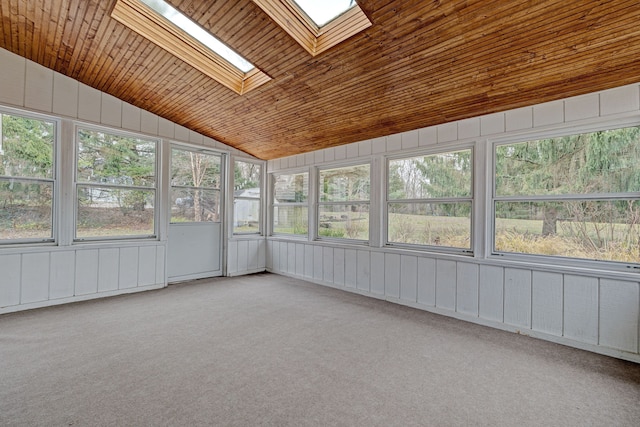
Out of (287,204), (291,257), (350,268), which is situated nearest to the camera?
(350,268)

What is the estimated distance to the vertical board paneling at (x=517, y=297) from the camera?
305 cm

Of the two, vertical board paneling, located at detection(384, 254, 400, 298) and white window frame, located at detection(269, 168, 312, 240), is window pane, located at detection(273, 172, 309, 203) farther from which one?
vertical board paneling, located at detection(384, 254, 400, 298)

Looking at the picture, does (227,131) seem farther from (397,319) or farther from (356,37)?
(397,319)

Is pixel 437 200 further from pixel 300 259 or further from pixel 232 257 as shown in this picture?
pixel 232 257

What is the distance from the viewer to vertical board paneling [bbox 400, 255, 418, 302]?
3.91 meters

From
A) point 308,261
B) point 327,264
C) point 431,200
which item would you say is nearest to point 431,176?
point 431,200

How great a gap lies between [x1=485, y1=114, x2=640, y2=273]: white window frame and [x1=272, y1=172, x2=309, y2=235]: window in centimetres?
310

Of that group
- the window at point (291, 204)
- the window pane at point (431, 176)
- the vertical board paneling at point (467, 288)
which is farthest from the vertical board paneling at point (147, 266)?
the vertical board paneling at point (467, 288)

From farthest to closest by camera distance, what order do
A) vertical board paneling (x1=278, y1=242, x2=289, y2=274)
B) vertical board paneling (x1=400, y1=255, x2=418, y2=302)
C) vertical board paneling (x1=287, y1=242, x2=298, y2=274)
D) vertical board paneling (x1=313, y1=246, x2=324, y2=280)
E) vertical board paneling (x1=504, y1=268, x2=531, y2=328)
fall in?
vertical board paneling (x1=278, y1=242, x2=289, y2=274), vertical board paneling (x1=287, y1=242, x2=298, y2=274), vertical board paneling (x1=313, y1=246, x2=324, y2=280), vertical board paneling (x1=400, y1=255, x2=418, y2=302), vertical board paneling (x1=504, y1=268, x2=531, y2=328)

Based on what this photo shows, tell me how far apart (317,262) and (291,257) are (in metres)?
0.69

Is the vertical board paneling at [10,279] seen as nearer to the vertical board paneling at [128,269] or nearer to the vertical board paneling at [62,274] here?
the vertical board paneling at [62,274]

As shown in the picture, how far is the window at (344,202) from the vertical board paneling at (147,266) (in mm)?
Result: 2743

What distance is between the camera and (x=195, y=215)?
530 centimetres

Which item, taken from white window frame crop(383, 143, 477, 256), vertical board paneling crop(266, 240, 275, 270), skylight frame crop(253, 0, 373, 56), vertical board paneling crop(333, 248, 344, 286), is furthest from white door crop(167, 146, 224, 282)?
skylight frame crop(253, 0, 373, 56)
